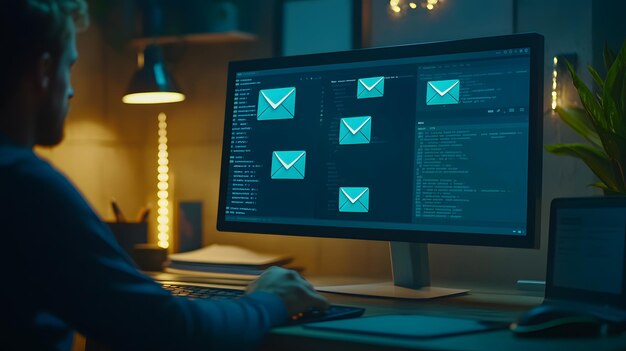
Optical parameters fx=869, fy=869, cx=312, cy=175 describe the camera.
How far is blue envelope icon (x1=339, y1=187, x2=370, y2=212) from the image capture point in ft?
5.47

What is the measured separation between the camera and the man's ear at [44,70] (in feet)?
3.53

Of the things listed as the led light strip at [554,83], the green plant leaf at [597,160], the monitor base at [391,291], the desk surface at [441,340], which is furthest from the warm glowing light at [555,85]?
the desk surface at [441,340]

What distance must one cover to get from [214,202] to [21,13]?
4.40 ft

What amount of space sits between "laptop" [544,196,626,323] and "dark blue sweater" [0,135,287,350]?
1.91 ft

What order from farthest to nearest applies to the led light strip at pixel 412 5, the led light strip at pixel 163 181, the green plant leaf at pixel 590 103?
the led light strip at pixel 163 181, the led light strip at pixel 412 5, the green plant leaf at pixel 590 103

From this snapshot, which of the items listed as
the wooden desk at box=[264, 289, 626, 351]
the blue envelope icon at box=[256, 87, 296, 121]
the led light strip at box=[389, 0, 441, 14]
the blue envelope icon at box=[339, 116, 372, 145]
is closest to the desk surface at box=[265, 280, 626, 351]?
the wooden desk at box=[264, 289, 626, 351]

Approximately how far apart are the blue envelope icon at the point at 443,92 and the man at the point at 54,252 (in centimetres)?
65

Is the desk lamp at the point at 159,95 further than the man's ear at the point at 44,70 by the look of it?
Yes

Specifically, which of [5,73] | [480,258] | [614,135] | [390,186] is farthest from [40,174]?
[480,258]

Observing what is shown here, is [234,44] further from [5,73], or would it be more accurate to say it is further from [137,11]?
[5,73]

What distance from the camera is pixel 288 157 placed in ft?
5.78

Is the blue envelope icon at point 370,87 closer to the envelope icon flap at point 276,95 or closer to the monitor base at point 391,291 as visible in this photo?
the envelope icon flap at point 276,95

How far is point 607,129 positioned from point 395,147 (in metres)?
0.39

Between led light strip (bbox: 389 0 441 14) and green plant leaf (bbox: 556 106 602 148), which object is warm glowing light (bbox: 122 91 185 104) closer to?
led light strip (bbox: 389 0 441 14)
